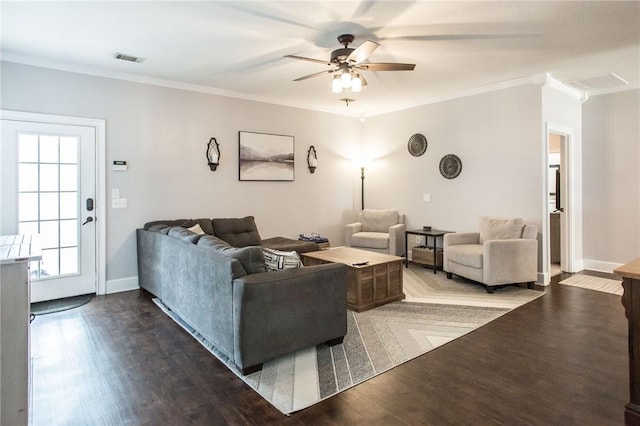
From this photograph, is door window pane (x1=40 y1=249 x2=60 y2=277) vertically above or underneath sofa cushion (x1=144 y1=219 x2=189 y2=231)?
underneath

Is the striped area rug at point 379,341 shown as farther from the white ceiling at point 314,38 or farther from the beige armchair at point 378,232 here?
the white ceiling at point 314,38

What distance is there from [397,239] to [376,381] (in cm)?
380

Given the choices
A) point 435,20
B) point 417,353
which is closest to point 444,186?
point 435,20

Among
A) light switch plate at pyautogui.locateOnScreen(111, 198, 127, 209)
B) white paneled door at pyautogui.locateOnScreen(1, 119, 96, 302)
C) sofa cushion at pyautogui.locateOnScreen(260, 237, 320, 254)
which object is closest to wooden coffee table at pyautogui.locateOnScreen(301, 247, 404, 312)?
sofa cushion at pyautogui.locateOnScreen(260, 237, 320, 254)

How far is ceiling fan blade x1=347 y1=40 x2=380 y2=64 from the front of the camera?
3052 mm

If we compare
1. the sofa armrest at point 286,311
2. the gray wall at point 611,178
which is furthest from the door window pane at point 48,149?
the gray wall at point 611,178

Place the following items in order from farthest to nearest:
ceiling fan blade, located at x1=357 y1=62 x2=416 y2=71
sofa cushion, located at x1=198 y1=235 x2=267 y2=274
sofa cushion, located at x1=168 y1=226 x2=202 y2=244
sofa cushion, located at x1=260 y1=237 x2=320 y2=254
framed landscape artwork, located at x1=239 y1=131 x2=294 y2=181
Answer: framed landscape artwork, located at x1=239 y1=131 x2=294 y2=181, sofa cushion, located at x1=260 y1=237 x2=320 y2=254, ceiling fan blade, located at x1=357 y1=62 x2=416 y2=71, sofa cushion, located at x1=168 y1=226 x2=202 y2=244, sofa cushion, located at x1=198 y1=235 x2=267 y2=274

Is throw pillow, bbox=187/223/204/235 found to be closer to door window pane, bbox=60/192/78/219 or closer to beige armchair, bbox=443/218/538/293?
door window pane, bbox=60/192/78/219

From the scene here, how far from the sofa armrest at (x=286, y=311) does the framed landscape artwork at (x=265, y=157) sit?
129 inches

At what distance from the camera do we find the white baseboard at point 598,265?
18.4 ft

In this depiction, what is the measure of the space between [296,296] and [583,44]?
3.85m

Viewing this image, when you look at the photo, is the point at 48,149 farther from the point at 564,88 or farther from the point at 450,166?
the point at 564,88

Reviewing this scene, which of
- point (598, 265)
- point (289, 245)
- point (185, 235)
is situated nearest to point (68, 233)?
point (185, 235)

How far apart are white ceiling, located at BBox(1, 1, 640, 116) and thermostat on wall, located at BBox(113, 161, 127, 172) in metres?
1.08
